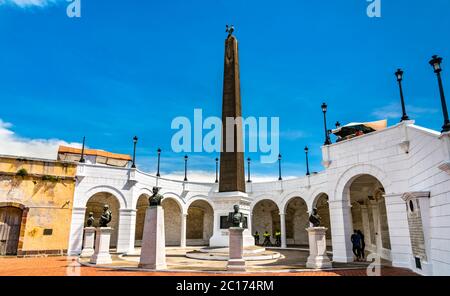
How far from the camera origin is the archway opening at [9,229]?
1745cm

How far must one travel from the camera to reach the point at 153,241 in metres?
10.5

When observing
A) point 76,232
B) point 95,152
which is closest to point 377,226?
point 76,232

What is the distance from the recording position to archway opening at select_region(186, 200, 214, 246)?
30250 mm

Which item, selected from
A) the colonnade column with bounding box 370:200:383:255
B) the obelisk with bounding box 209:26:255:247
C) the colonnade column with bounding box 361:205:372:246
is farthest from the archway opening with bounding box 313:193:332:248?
the obelisk with bounding box 209:26:255:247

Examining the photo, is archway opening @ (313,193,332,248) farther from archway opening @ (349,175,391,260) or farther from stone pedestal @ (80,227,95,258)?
stone pedestal @ (80,227,95,258)

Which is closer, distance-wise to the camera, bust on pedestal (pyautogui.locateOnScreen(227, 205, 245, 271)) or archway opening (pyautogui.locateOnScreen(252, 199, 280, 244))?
bust on pedestal (pyautogui.locateOnScreen(227, 205, 245, 271))

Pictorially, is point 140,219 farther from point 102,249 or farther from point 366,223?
point 366,223

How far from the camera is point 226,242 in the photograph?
628 inches

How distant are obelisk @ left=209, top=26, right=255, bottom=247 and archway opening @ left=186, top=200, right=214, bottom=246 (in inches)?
546

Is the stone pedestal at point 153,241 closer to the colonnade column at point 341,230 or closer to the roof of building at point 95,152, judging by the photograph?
the colonnade column at point 341,230

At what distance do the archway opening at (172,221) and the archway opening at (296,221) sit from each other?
36.9 ft

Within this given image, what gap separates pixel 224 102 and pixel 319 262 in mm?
10311

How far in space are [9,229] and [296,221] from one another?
2452 centimetres
